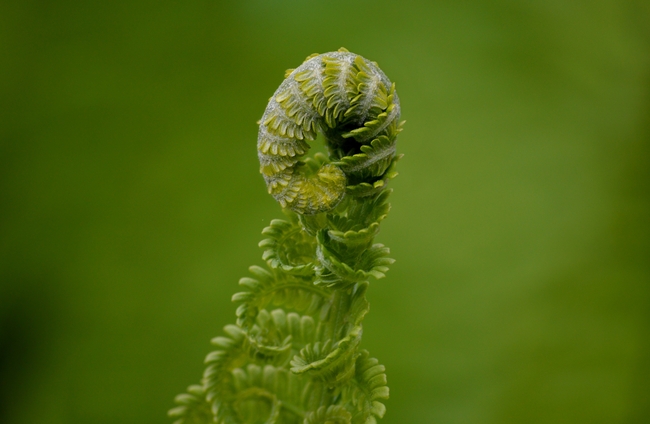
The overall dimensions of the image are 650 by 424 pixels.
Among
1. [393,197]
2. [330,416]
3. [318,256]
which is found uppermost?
[393,197]

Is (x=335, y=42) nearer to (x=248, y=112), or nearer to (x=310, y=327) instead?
(x=248, y=112)

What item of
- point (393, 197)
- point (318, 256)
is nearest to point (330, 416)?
point (318, 256)

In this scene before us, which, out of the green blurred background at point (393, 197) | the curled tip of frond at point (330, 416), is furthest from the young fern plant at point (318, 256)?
the green blurred background at point (393, 197)

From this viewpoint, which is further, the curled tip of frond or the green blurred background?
the green blurred background

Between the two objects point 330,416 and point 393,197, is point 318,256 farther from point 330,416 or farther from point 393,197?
point 393,197

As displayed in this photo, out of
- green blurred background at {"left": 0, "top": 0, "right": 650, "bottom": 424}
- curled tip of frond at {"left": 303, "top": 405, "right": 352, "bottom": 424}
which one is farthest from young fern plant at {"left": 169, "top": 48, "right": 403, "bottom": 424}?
green blurred background at {"left": 0, "top": 0, "right": 650, "bottom": 424}

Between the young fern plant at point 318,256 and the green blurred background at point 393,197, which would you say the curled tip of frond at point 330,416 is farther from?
the green blurred background at point 393,197

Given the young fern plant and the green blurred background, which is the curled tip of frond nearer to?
the young fern plant
